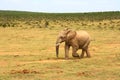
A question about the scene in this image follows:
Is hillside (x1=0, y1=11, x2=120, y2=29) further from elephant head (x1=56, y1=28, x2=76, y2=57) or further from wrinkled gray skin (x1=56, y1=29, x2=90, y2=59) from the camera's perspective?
elephant head (x1=56, y1=28, x2=76, y2=57)

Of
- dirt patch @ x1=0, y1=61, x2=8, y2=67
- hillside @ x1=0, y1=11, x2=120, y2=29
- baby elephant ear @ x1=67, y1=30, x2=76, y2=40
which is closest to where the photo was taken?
dirt patch @ x1=0, y1=61, x2=8, y2=67

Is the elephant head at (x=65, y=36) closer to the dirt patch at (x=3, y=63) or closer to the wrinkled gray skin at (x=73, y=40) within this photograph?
the wrinkled gray skin at (x=73, y=40)

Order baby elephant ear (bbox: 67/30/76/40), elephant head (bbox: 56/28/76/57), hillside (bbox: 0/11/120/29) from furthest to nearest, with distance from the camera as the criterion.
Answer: hillside (bbox: 0/11/120/29) < baby elephant ear (bbox: 67/30/76/40) < elephant head (bbox: 56/28/76/57)

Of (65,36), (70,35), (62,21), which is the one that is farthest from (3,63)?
(62,21)

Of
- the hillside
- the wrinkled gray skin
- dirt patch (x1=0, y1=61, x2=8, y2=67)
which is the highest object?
the wrinkled gray skin

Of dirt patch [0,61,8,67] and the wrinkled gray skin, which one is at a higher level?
the wrinkled gray skin

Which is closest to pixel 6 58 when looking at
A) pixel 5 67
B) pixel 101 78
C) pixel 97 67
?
pixel 5 67

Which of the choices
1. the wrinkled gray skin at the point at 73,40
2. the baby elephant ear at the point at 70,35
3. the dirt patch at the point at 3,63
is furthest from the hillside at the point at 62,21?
the dirt patch at the point at 3,63

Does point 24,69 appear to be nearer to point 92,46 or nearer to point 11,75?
point 11,75

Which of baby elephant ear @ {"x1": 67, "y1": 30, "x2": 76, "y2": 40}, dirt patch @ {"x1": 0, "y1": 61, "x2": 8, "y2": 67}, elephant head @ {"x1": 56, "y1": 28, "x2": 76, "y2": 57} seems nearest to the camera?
dirt patch @ {"x1": 0, "y1": 61, "x2": 8, "y2": 67}

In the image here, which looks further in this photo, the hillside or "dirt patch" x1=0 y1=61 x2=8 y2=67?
the hillside

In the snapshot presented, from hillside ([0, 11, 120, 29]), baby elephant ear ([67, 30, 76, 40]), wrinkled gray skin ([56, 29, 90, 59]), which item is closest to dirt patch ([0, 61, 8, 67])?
wrinkled gray skin ([56, 29, 90, 59])

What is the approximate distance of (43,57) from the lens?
20312 millimetres

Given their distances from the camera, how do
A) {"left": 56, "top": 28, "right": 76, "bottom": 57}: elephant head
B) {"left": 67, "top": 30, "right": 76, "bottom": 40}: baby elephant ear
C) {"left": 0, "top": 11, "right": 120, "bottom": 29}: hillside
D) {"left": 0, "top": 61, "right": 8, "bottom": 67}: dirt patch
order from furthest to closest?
{"left": 0, "top": 11, "right": 120, "bottom": 29}: hillside, {"left": 67, "top": 30, "right": 76, "bottom": 40}: baby elephant ear, {"left": 56, "top": 28, "right": 76, "bottom": 57}: elephant head, {"left": 0, "top": 61, "right": 8, "bottom": 67}: dirt patch
